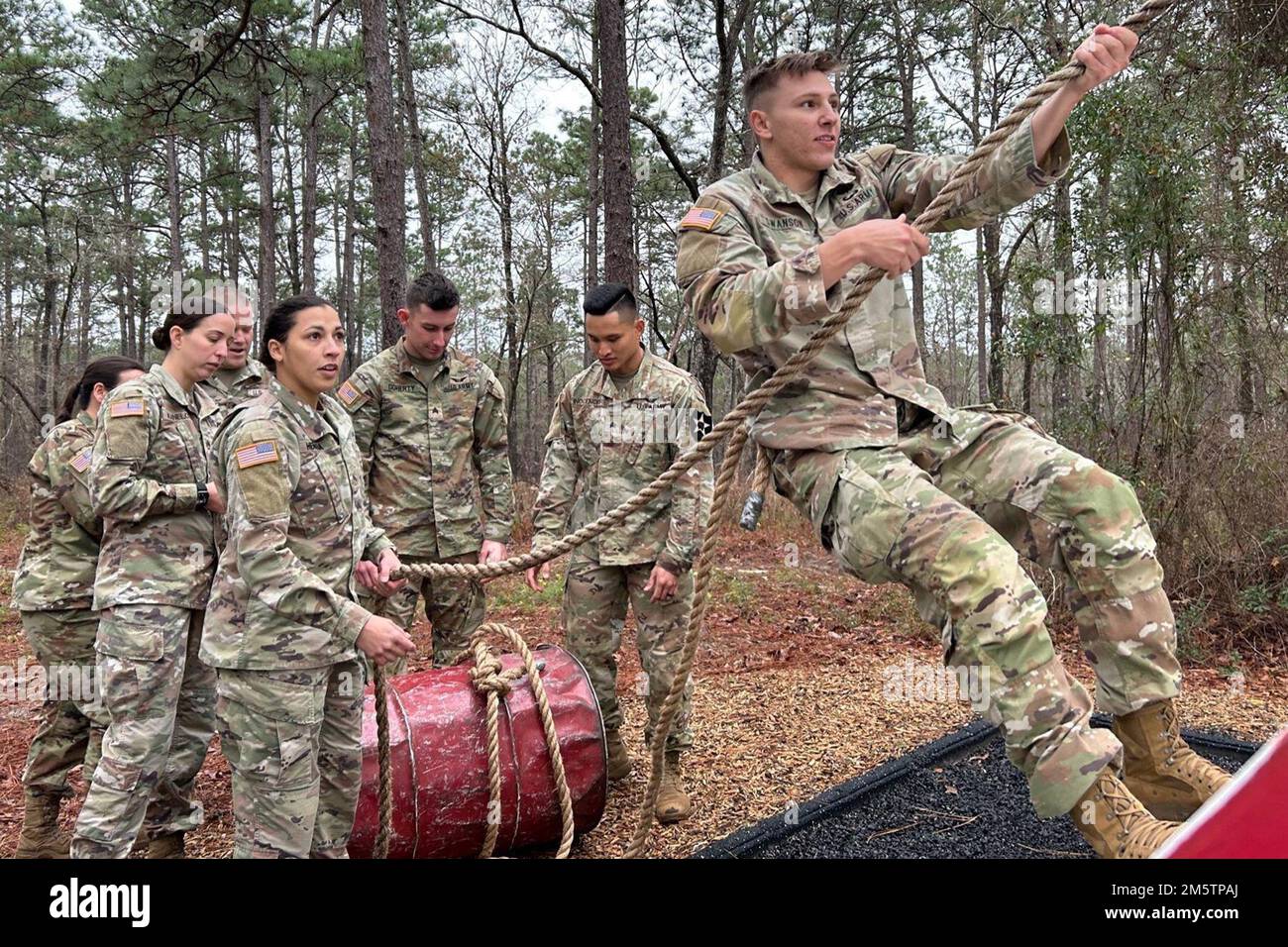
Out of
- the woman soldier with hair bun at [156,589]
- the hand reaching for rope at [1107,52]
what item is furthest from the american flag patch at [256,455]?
the hand reaching for rope at [1107,52]

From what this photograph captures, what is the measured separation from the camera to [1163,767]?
7.32ft

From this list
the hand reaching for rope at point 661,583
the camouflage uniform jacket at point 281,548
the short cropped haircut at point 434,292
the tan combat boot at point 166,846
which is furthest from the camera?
the short cropped haircut at point 434,292

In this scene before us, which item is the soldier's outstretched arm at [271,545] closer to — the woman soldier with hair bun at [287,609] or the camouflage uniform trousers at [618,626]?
the woman soldier with hair bun at [287,609]

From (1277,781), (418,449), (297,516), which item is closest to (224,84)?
(418,449)

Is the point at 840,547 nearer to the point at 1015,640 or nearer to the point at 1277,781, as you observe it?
the point at 1015,640

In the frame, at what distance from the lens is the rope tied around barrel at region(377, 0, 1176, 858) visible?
2346 mm

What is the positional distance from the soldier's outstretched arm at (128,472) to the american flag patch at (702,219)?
229cm

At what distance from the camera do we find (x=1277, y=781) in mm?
1284

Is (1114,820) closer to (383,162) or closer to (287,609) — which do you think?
(287,609)

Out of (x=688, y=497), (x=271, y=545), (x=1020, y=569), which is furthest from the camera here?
(x=688, y=497)

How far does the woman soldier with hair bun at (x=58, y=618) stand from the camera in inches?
152

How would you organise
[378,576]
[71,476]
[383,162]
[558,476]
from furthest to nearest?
[383,162] < [558,476] < [71,476] < [378,576]

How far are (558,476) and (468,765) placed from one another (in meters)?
1.57

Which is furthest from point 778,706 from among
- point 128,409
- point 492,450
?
point 128,409
